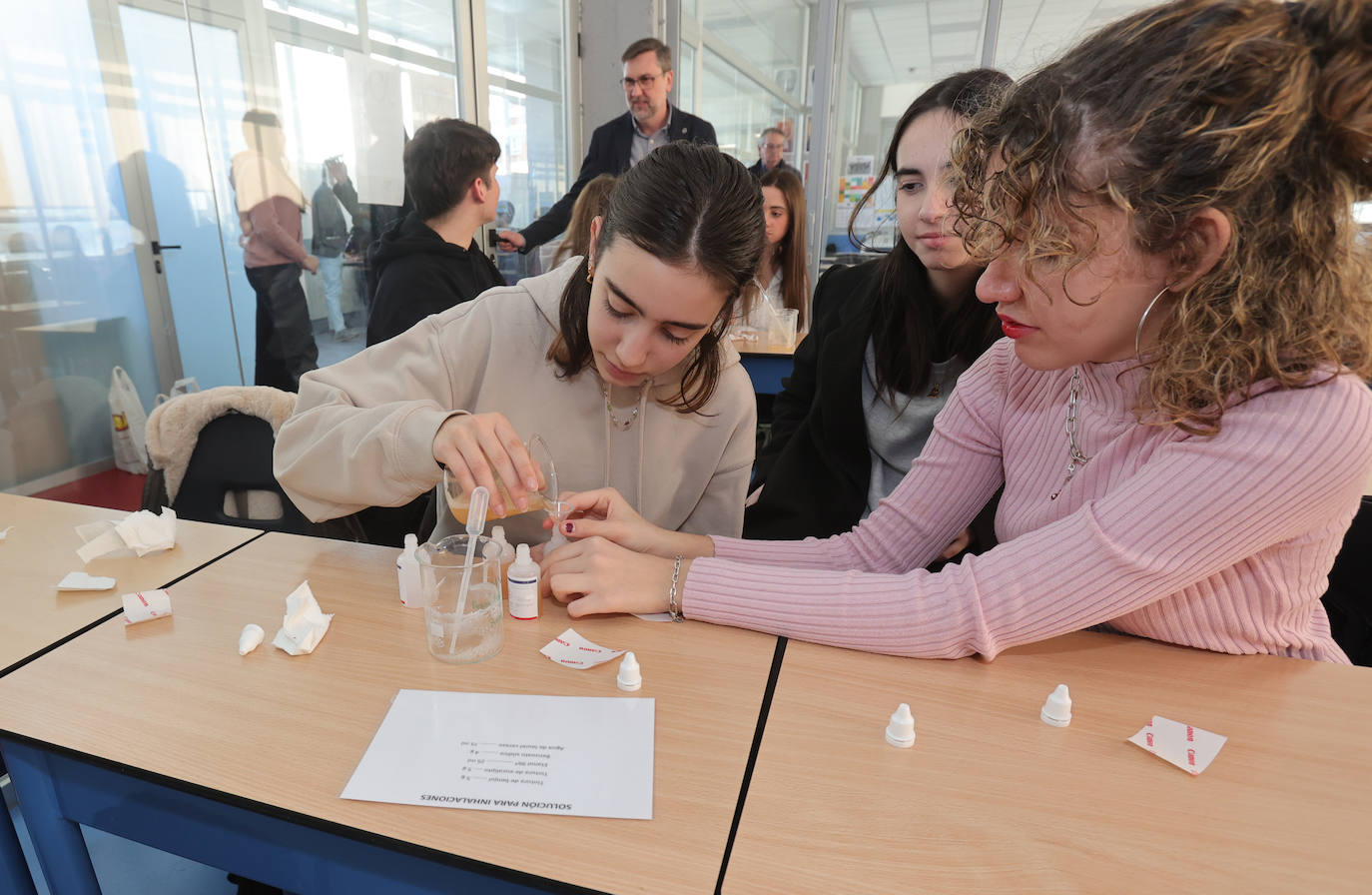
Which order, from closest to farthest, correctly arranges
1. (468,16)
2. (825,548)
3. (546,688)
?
(546,688) < (825,548) < (468,16)

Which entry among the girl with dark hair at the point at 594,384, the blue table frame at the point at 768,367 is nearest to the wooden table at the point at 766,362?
the blue table frame at the point at 768,367

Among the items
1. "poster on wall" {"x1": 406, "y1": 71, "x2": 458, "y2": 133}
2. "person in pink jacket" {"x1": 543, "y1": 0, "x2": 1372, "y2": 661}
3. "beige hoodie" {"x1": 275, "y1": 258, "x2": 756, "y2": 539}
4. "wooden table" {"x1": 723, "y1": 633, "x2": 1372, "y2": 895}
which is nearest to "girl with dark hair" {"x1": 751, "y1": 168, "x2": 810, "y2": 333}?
"poster on wall" {"x1": 406, "y1": 71, "x2": 458, "y2": 133}

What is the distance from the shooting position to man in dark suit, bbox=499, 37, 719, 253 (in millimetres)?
3914

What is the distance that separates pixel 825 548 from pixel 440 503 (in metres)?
0.72

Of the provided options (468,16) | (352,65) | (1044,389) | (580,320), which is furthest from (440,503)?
(468,16)

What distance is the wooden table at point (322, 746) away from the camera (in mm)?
644

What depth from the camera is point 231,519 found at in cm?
165

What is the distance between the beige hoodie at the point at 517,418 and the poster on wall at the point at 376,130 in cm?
276

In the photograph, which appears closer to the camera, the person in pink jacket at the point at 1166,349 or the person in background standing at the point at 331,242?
the person in pink jacket at the point at 1166,349

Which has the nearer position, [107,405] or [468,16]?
[107,405]

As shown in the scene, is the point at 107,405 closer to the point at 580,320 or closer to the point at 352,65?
the point at 352,65

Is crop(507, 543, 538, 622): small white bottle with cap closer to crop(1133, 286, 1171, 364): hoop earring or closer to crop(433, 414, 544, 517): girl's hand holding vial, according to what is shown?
crop(433, 414, 544, 517): girl's hand holding vial

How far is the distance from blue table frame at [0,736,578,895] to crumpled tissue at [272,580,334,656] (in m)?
0.19

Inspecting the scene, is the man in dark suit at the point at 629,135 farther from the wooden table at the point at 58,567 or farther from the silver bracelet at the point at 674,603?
the silver bracelet at the point at 674,603
